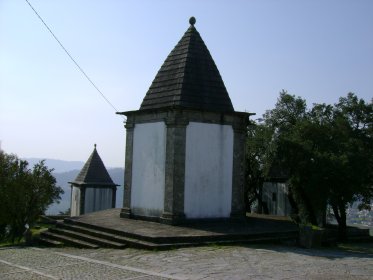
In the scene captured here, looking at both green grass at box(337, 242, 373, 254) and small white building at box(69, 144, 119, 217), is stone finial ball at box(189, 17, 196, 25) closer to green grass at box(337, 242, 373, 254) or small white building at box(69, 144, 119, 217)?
green grass at box(337, 242, 373, 254)

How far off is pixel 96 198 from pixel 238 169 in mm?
18094

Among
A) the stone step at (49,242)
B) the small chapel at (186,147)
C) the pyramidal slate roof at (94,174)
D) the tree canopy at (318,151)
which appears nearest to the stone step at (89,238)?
the stone step at (49,242)

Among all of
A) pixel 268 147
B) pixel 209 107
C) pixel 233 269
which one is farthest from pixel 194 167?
pixel 268 147

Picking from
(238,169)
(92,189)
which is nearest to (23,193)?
(238,169)

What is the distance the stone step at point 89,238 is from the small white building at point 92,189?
52.3 ft

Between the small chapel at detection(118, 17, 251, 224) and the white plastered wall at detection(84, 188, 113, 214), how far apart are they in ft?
49.5

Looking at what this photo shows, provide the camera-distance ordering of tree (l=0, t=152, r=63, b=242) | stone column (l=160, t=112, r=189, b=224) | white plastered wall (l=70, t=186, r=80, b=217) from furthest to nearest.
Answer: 1. white plastered wall (l=70, t=186, r=80, b=217)
2. tree (l=0, t=152, r=63, b=242)
3. stone column (l=160, t=112, r=189, b=224)

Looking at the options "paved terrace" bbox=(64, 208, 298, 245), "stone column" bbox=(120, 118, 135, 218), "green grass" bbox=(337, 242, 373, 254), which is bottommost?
"green grass" bbox=(337, 242, 373, 254)

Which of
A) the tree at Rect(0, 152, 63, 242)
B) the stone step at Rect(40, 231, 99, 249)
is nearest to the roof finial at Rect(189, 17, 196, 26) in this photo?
the stone step at Rect(40, 231, 99, 249)

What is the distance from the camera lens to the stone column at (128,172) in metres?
17.4

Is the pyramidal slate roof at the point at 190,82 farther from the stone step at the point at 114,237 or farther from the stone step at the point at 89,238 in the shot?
the stone step at the point at 89,238

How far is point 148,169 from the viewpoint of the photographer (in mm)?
16766

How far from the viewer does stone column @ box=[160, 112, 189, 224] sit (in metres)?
15.4

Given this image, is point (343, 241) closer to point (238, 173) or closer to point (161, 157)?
point (238, 173)
